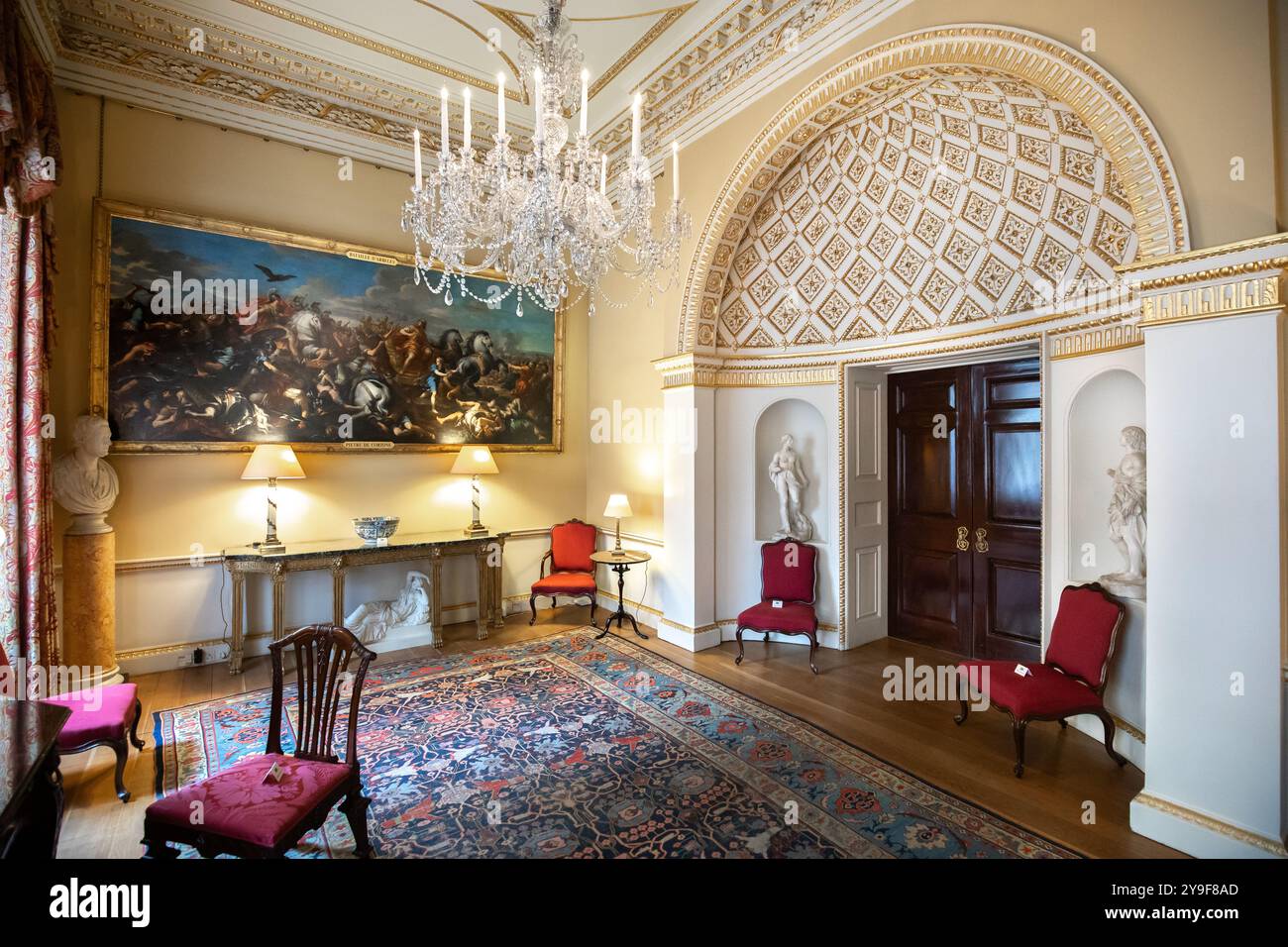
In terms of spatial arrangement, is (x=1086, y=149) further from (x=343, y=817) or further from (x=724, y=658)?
(x=343, y=817)

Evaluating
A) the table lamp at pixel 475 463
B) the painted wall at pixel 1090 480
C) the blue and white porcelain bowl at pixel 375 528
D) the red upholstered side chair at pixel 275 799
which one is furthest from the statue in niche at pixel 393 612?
the painted wall at pixel 1090 480

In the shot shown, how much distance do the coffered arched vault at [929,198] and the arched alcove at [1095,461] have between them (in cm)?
80

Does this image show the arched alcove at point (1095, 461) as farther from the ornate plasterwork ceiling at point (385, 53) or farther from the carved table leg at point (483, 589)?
the carved table leg at point (483, 589)

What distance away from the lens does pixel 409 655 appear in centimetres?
570

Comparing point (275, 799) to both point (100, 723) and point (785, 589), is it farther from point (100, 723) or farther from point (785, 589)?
point (785, 589)

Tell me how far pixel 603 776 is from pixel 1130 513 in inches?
147

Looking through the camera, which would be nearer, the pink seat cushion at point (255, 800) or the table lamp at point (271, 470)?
the pink seat cushion at point (255, 800)

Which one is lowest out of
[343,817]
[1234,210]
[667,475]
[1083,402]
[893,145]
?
[343,817]

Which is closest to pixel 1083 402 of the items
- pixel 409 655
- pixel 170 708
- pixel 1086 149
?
pixel 1086 149

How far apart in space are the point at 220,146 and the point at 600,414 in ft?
15.4

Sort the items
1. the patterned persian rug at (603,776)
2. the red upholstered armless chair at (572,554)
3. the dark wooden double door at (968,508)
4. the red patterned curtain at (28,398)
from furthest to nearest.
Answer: the red upholstered armless chair at (572,554)
the dark wooden double door at (968,508)
the red patterned curtain at (28,398)
the patterned persian rug at (603,776)

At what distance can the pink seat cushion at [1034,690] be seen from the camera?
350cm

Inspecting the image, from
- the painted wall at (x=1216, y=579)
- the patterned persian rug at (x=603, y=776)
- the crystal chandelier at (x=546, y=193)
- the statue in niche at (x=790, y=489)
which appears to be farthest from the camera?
the statue in niche at (x=790, y=489)

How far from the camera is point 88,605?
445 cm
